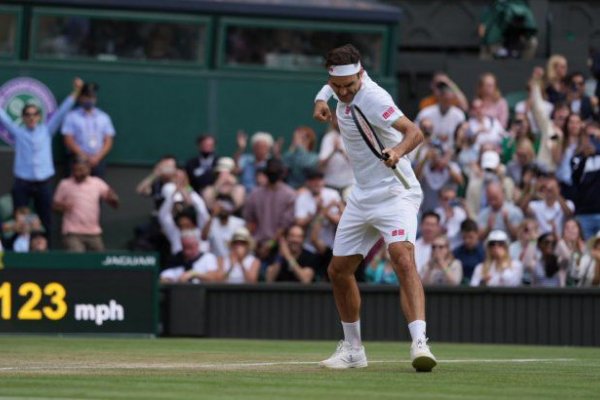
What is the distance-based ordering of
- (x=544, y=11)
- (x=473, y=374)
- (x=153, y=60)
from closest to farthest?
(x=473, y=374)
(x=153, y=60)
(x=544, y=11)

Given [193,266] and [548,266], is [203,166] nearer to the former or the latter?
[193,266]

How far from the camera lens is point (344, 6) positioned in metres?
22.6

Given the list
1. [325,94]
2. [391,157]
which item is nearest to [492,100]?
[325,94]

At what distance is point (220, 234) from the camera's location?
19.5 meters

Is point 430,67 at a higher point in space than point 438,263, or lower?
higher

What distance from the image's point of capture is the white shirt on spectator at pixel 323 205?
19359 mm

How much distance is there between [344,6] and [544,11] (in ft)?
11.6

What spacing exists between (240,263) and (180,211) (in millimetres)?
1125

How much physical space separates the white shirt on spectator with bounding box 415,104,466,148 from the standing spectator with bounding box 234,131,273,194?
2081 millimetres

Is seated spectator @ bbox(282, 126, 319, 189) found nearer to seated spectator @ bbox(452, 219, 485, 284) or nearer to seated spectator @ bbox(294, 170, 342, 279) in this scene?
seated spectator @ bbox(294, 170, 342, 279)

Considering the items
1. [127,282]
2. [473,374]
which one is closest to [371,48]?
[127,282]

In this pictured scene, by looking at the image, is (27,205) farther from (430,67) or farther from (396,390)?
(396,390)

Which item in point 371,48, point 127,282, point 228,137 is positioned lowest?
point 127,282

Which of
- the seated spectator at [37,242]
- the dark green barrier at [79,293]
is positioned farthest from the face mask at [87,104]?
the dark green barrier at [79,293]
